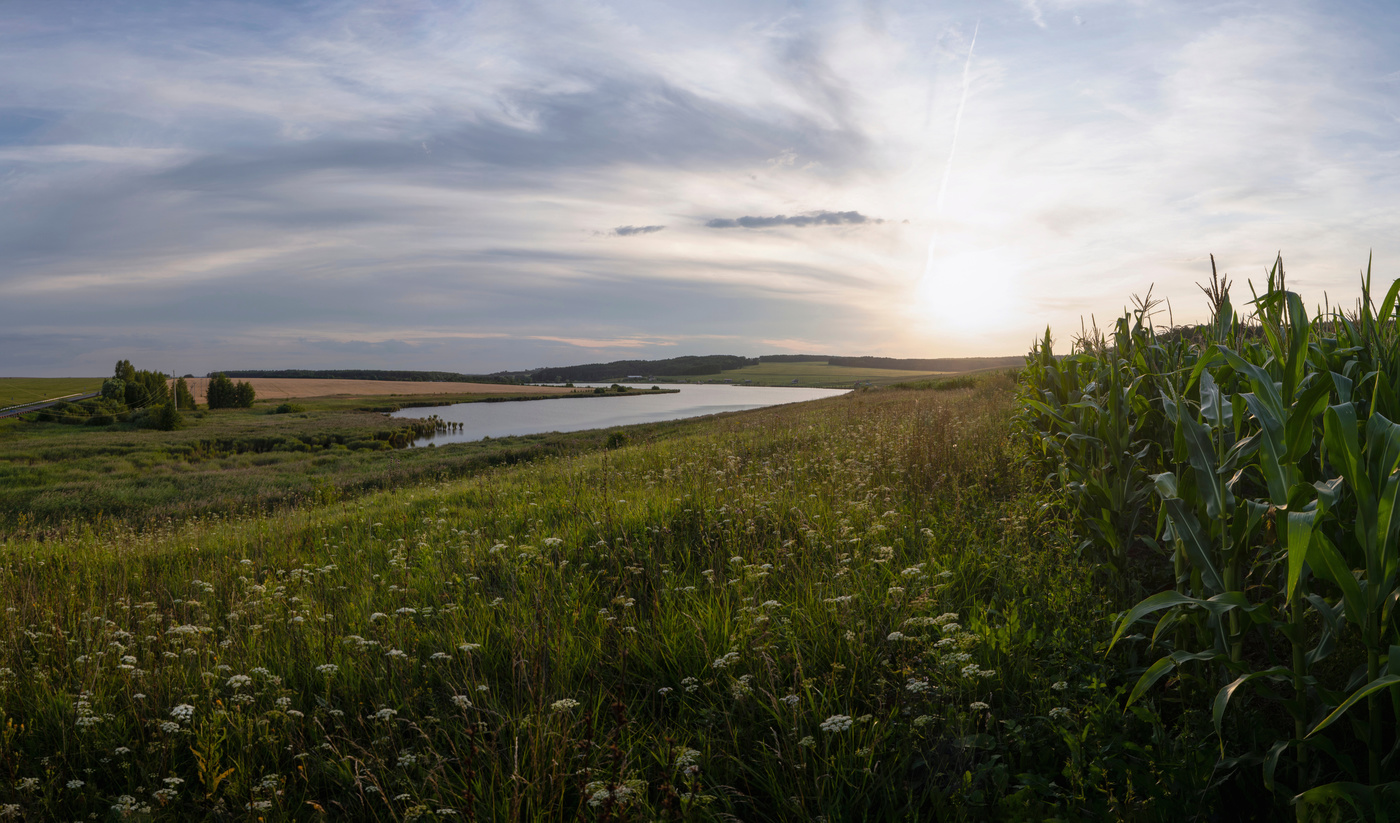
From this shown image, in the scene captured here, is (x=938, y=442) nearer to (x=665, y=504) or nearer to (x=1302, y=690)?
(x=665, y=504)

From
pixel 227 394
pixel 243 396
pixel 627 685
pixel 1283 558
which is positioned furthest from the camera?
pixel 243 396

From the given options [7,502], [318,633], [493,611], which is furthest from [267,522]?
[7,502]

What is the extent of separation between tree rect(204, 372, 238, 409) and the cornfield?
101 meters

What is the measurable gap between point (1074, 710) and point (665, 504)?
473 cm

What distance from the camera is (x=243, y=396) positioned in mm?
81938

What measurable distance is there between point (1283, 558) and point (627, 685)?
3341mm

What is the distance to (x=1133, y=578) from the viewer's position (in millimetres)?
3885

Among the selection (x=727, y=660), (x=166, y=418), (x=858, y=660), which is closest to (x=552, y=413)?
(x=166, y=418)

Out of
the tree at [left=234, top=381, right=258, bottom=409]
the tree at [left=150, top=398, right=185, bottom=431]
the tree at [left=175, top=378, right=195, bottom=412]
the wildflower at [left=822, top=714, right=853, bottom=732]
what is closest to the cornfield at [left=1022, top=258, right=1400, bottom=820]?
the wildflower at [left=822, top=714, right=853, bottom=732]

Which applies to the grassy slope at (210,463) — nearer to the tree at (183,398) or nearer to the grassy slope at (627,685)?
the tree at (183,398)

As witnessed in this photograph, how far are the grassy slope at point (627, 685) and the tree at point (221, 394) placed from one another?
9410 centimetres

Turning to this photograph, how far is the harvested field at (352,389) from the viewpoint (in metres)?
95.1

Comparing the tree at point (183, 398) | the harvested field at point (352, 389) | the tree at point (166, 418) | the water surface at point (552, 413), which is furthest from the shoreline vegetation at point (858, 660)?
the harvested field at point (352, 389)

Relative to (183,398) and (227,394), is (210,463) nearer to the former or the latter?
(183,398)
